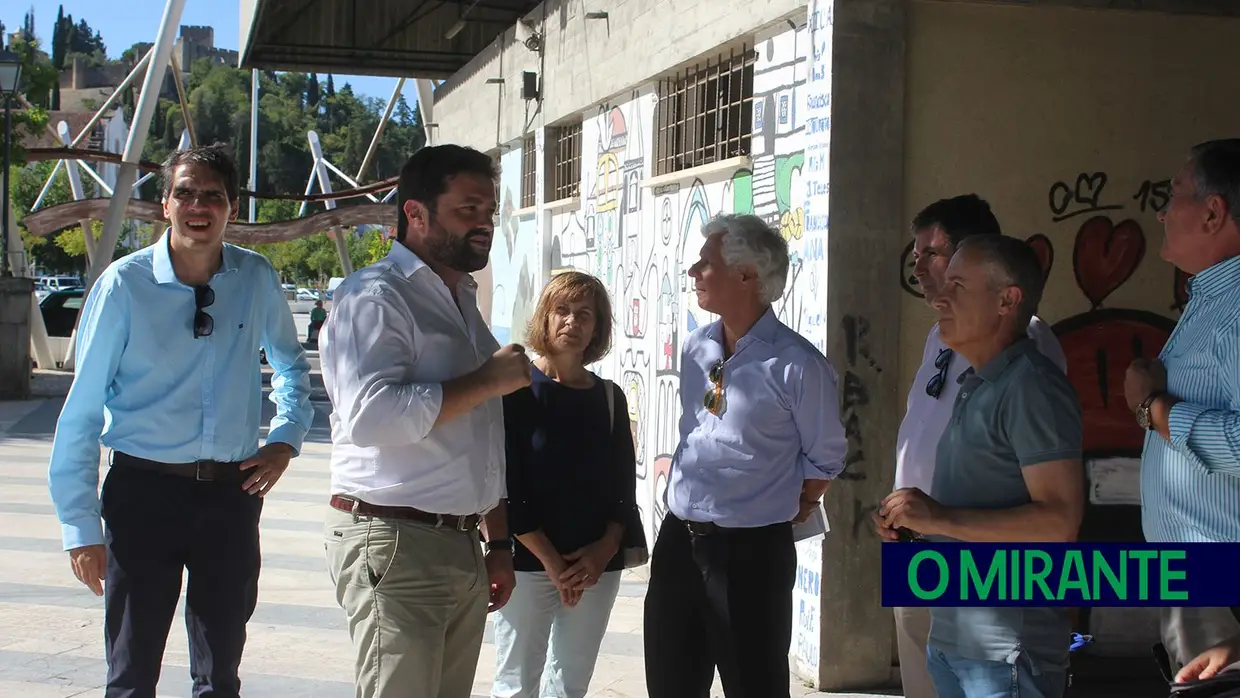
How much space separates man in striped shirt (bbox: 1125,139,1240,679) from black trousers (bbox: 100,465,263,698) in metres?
2.52

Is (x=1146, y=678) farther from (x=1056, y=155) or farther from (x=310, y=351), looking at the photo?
(x=310, y=351)

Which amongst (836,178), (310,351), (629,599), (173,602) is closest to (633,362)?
(629,599)

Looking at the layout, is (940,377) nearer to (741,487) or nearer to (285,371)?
(741,487)

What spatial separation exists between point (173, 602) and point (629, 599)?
12.9ft

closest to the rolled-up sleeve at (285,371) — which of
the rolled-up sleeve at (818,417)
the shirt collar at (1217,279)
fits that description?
the rolled-up sleeve at (818,417)

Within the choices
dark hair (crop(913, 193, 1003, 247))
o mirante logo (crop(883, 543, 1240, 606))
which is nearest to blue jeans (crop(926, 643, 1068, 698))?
o mirante logo (crop(883, 543, 1240, 606))

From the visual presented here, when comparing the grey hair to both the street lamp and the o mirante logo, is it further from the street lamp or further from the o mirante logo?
the street lamp

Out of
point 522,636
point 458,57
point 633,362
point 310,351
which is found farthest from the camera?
point 310,351

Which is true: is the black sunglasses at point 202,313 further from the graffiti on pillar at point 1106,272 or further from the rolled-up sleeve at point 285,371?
the graffiti on pillar at point 1106,272

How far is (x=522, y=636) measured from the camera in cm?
426

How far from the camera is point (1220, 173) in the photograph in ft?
9.23

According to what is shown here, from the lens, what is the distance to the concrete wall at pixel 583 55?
687 centimetres

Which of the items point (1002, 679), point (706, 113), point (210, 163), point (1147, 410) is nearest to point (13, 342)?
point (706, 113)

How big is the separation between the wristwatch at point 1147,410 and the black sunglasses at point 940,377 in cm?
91
